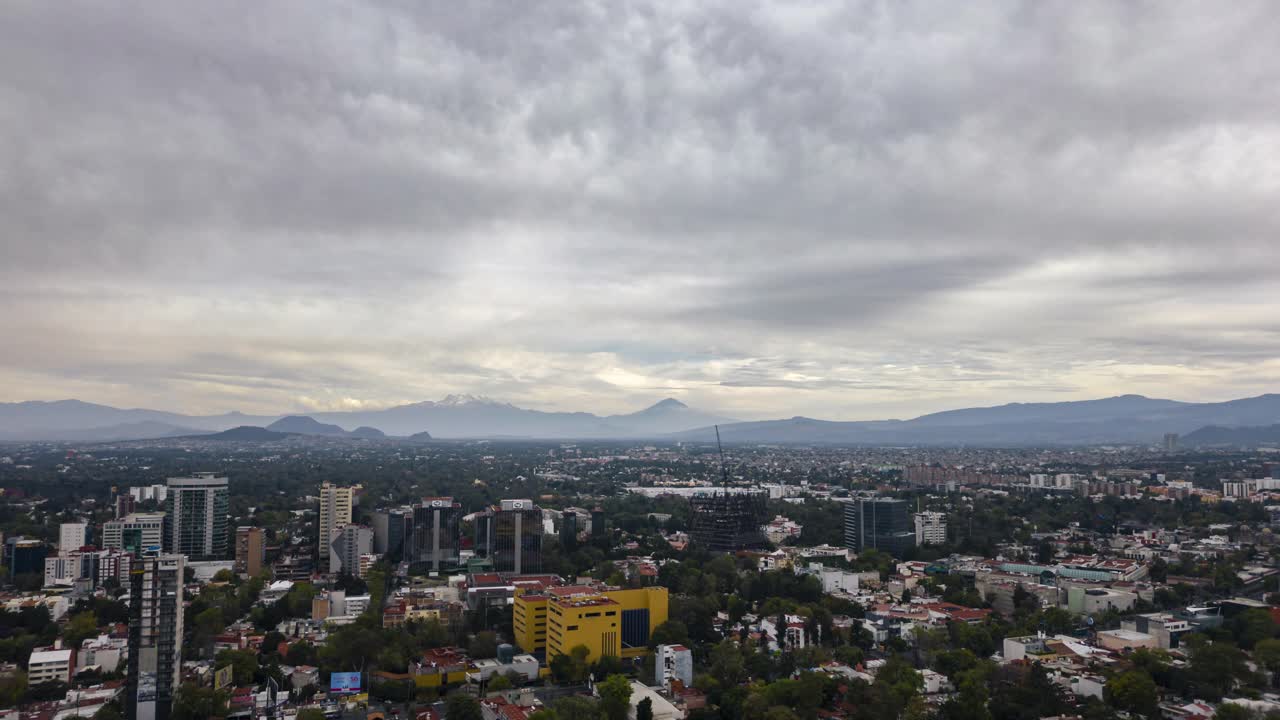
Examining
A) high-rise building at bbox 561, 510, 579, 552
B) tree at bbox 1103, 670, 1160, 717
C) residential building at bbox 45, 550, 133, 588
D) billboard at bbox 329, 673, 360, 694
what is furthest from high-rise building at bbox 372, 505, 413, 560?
tree at bbox 1103, 670, 1160, 717

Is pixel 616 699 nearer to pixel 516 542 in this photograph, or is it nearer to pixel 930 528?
pixel 516 542

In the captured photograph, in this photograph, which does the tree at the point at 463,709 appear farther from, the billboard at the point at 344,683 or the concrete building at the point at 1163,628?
the concrete building at the point at 1163,628

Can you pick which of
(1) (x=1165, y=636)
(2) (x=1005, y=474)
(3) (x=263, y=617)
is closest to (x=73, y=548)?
(3) (x=263, y=617)

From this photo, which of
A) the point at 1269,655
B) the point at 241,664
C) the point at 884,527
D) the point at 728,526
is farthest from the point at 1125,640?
the point at 241,664

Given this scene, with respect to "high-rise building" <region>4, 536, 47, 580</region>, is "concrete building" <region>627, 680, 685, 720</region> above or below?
below

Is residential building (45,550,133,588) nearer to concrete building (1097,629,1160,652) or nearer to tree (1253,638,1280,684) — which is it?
concrete building (1097,629,1160,652)
